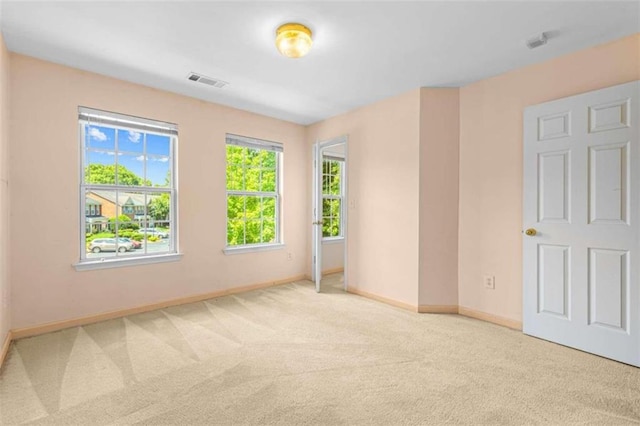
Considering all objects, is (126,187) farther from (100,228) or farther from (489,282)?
(489,282)

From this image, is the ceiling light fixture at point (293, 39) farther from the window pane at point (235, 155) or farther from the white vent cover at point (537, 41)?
the window pane at point (235, 155)

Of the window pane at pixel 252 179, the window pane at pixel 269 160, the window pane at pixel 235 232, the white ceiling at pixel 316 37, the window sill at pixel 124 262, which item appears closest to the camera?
the white ceiling at pixel 316 37

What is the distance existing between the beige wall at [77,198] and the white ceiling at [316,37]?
10.1 inches

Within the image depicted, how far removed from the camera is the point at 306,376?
212cm

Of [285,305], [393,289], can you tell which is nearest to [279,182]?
[285,305]

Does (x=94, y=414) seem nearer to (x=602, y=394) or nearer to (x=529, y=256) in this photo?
(x=602, y=394)

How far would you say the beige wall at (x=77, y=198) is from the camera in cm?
274

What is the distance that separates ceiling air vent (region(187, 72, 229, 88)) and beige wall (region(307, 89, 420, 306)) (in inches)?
67.1

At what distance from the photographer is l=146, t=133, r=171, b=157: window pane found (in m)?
3.52

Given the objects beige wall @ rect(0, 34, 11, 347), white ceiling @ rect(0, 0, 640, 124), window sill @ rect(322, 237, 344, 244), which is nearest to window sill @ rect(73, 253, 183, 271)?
beige wall @ rect(0, 34, 11, 347)

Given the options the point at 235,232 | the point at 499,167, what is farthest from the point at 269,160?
the point at 499,167

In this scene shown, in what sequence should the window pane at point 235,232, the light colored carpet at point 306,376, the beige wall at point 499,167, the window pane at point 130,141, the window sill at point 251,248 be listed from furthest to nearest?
1. the window pane at point 235,232
2. the window sill at point 251,248
3. the window pane at point 130,141
4. the beige wall at point 499,167
5. the light colored carpet at point 306,376

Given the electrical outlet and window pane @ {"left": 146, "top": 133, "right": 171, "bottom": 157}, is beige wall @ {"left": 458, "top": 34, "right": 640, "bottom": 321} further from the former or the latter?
window pane @ {"left": 146, "top": 133, "right": 171, "bottom": 157}

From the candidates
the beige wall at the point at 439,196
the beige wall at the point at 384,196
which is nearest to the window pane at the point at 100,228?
the beige wall at the point at 384,196
